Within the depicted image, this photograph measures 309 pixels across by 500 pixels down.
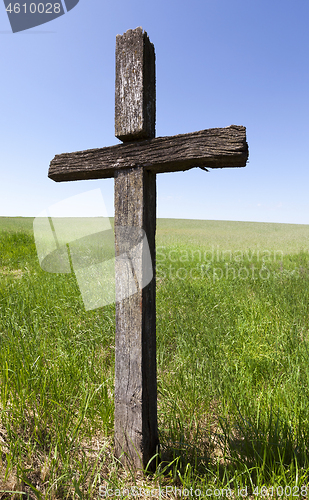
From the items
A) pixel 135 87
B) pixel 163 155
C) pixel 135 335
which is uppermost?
pixel 135 87

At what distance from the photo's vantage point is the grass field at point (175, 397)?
157cm

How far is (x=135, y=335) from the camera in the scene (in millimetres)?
1649

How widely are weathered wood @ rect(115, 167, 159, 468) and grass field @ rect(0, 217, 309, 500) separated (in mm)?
153

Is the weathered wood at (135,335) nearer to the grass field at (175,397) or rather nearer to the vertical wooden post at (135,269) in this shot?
the vertical wooden post at (135,269)

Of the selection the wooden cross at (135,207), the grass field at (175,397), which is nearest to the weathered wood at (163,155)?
the wooden cross at (135,207)

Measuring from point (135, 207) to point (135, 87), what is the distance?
729mm

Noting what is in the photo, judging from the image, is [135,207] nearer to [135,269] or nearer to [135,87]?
[135,269]

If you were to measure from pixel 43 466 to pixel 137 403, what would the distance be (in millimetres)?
682

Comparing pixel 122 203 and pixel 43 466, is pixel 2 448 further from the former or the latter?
pixel 122 203

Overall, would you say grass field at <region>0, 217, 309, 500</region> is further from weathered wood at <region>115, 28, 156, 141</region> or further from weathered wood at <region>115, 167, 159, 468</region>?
weathered wood at <region>115, 28, 156, 141</region>

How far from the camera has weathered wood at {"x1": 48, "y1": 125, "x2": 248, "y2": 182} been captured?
4.56 feet

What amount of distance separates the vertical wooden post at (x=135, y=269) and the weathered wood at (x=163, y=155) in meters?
0.07

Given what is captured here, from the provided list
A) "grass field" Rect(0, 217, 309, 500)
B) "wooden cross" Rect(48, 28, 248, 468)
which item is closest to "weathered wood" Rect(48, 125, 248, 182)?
"wooden cross" Rect(48, 28, 248, 468)

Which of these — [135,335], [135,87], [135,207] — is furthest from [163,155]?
[135,335]
